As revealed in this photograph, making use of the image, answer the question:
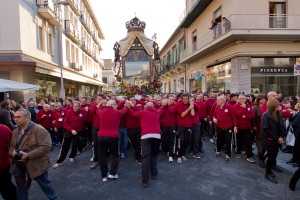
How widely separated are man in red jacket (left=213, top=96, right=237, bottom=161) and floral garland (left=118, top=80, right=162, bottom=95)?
3.90 meters

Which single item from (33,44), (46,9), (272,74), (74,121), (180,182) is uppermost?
(46,9)

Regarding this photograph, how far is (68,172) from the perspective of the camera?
5.85 m

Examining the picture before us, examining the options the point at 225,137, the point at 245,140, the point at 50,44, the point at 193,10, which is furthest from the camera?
the point at 193,10


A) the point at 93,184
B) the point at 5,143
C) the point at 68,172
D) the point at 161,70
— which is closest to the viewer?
the point at 5,143

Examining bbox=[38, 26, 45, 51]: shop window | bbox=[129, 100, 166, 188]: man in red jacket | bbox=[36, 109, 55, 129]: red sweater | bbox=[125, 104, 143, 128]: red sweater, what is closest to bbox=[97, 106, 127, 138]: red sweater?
bbox=[129, 100, 166, 188]: man in red jacket

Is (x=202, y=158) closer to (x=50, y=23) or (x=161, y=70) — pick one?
(x=50, y=23)

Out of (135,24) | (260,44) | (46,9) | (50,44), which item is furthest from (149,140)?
(50,44)

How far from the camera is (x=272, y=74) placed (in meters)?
14.4

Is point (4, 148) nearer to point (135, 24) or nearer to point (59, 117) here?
point (59, 117)

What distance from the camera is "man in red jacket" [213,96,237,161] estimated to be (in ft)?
21.8

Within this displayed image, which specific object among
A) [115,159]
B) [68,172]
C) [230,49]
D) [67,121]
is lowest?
[68,172]

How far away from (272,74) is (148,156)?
12411 mm

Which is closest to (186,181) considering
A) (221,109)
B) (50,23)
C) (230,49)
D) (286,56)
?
(221,109)

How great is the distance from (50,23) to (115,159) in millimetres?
15423
